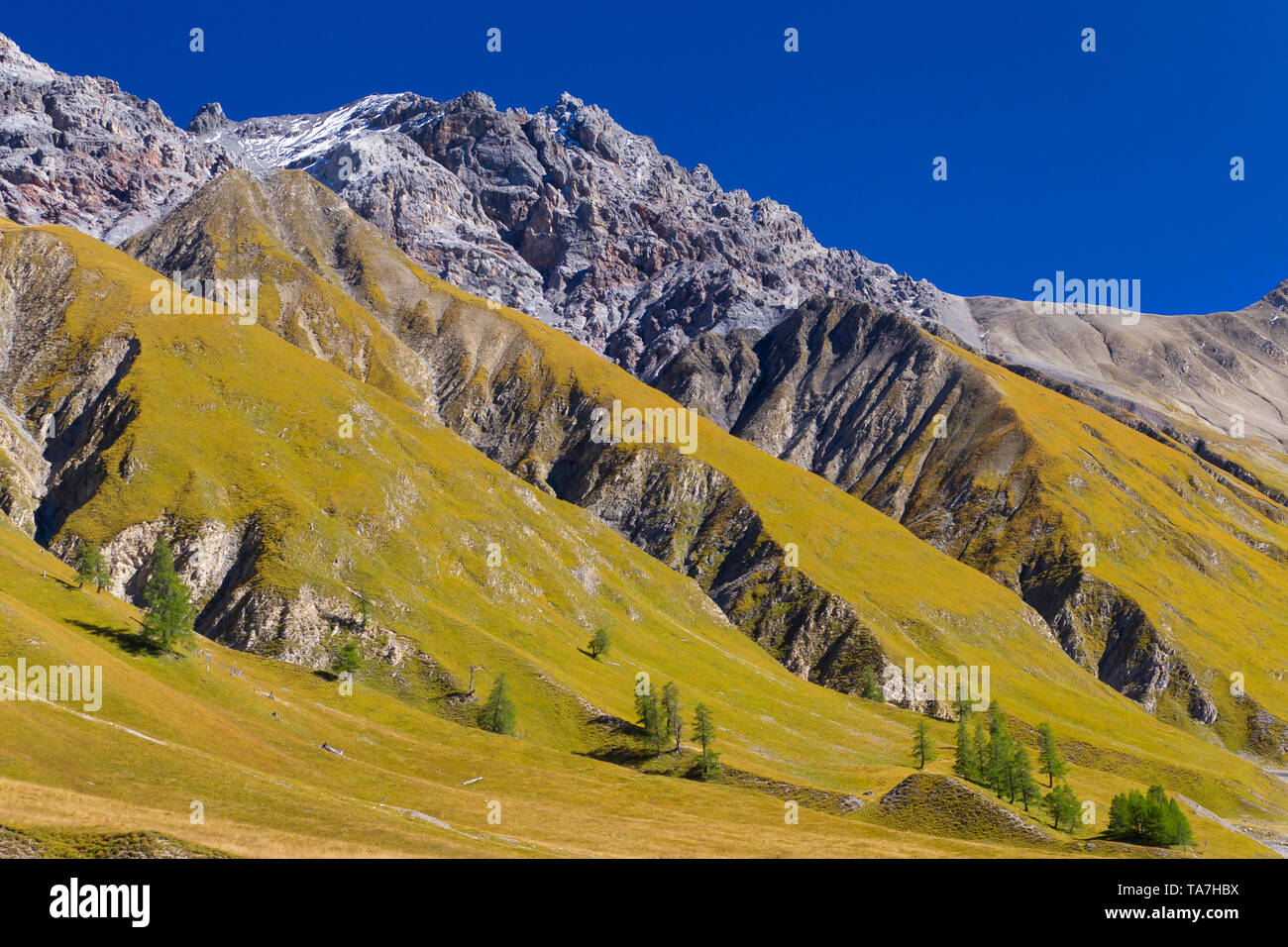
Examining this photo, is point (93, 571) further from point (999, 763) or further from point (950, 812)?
point (999, 763)

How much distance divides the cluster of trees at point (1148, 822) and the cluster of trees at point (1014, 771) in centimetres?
569

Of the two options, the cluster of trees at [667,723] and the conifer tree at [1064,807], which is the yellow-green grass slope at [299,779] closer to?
the cluster of trees at [667,723]

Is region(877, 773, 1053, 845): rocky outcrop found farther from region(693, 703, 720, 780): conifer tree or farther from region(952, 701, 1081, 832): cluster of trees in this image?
region(693, 703, 720, 780): conifer tree

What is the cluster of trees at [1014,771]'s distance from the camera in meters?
103

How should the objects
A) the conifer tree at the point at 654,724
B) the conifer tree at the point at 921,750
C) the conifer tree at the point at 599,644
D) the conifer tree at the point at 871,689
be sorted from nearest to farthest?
the conifer tree at the point at 654,724, the conifer tree at the point at 921,750, the conifer tree at the point at 599,644, the conifer tree at the point at 871,689

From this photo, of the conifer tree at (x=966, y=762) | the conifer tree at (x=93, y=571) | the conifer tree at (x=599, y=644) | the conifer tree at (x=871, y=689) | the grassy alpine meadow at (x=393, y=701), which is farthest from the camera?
the conifer tree at (x=871, y=689)

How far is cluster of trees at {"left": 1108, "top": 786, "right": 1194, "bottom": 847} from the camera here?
90938 mm

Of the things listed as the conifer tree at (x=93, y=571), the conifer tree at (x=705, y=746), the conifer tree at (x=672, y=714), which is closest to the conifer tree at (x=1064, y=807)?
the conifer tree at (x=705, y=746)

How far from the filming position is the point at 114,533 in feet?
467

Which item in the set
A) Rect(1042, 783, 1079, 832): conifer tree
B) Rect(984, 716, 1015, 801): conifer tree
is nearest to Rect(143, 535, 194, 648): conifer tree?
Rect(984, 716, 1015, 801): conifer tree

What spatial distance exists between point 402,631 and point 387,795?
193 feet

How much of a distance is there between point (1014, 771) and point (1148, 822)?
828 inches

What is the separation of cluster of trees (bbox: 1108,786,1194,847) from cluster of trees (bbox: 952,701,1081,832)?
5.69 metres

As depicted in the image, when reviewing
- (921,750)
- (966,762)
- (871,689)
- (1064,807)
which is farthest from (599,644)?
(1064,807)
